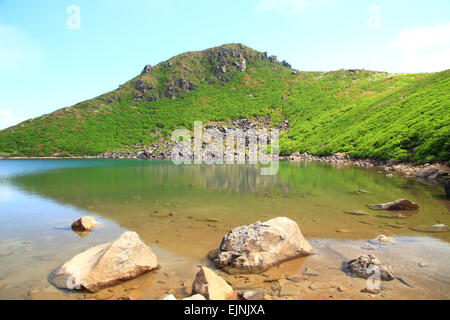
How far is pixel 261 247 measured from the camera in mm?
8617

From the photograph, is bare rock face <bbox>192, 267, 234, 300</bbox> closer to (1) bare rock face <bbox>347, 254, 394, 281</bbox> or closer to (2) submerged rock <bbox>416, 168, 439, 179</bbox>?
(1) bare rock face <bbox>347, 254, 394, 281</bbox>

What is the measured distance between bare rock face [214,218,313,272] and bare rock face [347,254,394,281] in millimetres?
1815

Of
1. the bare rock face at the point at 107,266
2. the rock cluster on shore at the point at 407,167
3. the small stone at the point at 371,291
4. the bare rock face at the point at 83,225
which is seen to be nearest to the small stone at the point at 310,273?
the small stone at the point at 371,291

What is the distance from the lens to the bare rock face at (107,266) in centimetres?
705

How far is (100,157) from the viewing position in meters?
122

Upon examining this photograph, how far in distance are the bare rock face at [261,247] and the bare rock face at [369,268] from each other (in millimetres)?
1815

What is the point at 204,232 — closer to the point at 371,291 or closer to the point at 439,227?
the point at 371,291

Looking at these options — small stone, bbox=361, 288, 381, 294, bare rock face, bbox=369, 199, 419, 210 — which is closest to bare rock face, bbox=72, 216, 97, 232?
small stone, bbox=361, 288, 381, 294

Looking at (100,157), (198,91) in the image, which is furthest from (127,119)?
(198,91)

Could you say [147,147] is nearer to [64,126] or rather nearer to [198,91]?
[64,126]

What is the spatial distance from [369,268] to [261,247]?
3260 mm

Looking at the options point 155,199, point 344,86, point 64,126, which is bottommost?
point 155,199

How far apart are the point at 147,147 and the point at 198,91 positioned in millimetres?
75998
